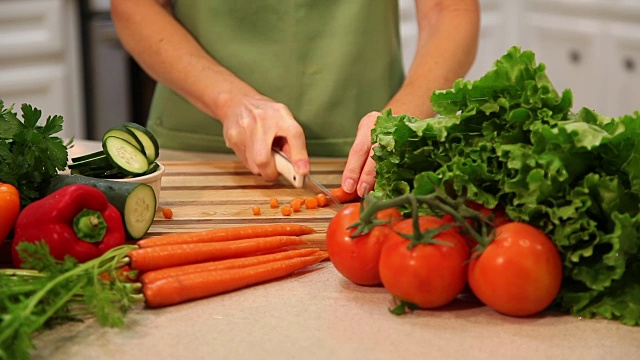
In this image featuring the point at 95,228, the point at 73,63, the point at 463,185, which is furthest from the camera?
the point at 73,63

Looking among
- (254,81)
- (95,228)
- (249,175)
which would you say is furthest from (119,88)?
(95,228)

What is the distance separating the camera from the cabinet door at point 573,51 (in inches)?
179

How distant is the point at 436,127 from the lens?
1491 millimetres

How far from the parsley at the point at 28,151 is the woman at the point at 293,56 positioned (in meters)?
0.75

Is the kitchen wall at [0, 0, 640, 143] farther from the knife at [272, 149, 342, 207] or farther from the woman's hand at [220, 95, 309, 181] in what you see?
the knife at [272, 149, 342, 207]

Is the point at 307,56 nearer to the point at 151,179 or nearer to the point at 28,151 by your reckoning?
the point at 151,179

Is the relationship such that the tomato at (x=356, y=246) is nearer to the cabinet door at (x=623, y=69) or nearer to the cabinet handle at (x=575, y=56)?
the cabinet door at (x=623, y=69)

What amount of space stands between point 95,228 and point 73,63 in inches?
125

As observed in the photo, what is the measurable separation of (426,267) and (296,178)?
838 mm

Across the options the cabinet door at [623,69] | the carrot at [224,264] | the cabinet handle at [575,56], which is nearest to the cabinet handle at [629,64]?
→ the cabinet door at [623,69]

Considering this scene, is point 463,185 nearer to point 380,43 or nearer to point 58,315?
point 58,315

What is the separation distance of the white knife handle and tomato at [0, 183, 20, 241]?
2.38 feet

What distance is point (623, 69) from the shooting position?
14.5 feet

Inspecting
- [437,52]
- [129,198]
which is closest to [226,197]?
[129,198]
